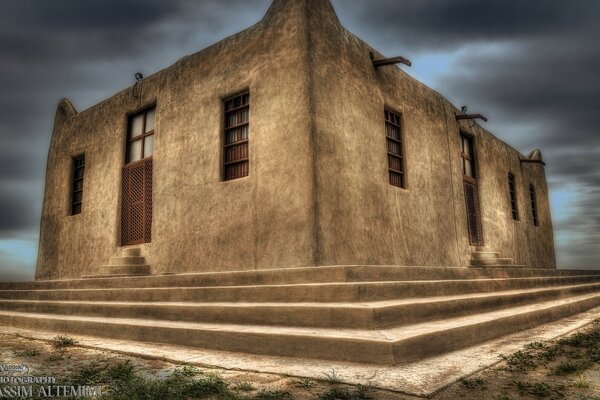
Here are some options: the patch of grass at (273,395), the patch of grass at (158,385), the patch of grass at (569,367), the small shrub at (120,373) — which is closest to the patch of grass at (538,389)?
the patch of grass at (569,367)

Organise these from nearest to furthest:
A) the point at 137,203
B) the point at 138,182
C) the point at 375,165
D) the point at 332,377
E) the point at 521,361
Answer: the point at 332,377, the point at 521,361, the point at 375,165, the point at 137,203, the point at 138,182

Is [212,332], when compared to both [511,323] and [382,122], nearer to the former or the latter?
[511,323]

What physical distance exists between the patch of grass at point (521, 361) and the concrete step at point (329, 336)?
48 centimetres

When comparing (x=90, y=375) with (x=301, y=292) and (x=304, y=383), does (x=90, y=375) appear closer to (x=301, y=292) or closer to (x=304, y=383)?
(x=304, y=383)

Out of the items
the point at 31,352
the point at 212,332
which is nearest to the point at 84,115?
the point at 31,352

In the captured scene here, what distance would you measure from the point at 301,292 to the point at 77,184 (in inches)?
362

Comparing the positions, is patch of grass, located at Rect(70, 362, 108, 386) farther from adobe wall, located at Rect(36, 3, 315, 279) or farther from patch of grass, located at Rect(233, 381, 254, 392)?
adobe wall, located at Rect(36, 3, 315, 279)

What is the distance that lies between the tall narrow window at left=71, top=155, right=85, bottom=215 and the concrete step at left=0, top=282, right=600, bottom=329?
5137 mm

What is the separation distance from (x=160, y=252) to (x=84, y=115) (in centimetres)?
557

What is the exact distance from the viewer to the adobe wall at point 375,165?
21.0 ft

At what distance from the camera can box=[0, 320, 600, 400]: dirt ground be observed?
2465 millimetres

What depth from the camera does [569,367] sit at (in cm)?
304

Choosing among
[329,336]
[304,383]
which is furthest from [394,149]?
[304,383]

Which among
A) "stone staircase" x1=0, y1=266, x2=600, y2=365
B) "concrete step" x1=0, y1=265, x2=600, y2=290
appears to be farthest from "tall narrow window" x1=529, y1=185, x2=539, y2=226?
"concrete step" x1=0, y1=265, x2=600, y2=290
